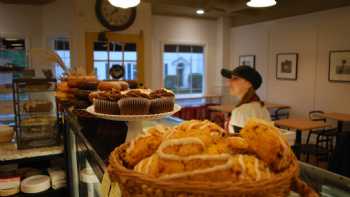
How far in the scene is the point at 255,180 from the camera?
38 centimetres

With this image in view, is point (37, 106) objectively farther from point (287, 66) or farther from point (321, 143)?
point (287, 66)

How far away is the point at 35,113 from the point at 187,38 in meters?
5.40

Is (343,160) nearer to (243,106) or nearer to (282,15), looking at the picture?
(243,106)

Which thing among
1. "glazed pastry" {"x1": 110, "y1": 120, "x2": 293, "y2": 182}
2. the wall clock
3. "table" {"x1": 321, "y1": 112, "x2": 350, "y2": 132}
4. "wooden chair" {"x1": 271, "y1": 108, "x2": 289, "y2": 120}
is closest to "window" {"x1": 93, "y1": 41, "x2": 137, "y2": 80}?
the wall clock

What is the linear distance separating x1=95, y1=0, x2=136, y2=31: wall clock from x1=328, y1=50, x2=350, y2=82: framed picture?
371 centimetres

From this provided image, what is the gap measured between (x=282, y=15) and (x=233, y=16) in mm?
1517

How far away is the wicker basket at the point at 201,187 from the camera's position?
356 mm

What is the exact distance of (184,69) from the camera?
734 cm

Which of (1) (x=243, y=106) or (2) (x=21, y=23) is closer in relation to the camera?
(1) (x=243, y=106)

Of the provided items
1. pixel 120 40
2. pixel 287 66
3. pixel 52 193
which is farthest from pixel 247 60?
pixel 52 193

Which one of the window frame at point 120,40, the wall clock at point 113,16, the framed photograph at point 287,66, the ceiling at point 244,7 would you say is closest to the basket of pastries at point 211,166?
the window frame at point 120,40

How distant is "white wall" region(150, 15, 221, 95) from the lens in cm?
680

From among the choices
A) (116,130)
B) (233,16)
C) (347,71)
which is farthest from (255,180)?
(233,16)

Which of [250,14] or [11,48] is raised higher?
[250,14]
